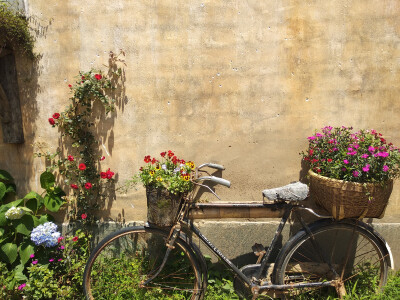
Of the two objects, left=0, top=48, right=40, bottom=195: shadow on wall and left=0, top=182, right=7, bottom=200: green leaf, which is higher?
left=0, top=48, right=40, bottom=195: shadow on wall

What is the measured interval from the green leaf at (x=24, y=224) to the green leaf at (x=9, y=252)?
19 cm

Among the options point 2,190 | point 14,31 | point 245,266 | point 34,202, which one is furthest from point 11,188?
point 245,266

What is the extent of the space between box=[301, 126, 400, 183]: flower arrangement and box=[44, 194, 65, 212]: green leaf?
256 centimetres

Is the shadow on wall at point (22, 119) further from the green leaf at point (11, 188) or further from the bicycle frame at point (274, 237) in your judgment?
the bicycle frame at point (274, 237)

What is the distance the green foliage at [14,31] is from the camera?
A: 3080 mm

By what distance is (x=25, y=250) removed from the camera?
3.30m

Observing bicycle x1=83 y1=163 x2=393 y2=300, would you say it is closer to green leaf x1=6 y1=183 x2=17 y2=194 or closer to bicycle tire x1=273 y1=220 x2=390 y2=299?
bicycle tire x1=273 y1=220 x2=390 y2=299

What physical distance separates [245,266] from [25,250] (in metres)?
2.15

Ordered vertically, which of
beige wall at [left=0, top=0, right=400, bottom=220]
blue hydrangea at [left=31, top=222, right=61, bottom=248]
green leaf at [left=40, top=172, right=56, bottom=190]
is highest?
beige wall at [left=0, top=0, right=400, bottom=220]

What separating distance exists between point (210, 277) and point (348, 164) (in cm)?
177

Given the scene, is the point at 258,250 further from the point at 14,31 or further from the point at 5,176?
the point at 14,31

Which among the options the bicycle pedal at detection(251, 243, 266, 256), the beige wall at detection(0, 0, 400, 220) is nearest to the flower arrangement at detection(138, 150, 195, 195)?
the beige wall at detection(0, 0, 400, 220)

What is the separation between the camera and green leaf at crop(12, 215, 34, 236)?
10.9 ft

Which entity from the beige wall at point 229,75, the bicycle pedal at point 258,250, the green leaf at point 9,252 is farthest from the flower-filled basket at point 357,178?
the green leaf at point 9,252
